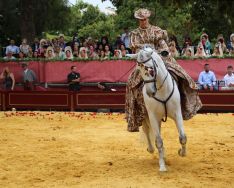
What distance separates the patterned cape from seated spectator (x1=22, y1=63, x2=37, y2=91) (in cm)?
1148

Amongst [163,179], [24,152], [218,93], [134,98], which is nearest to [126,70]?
[218,93]

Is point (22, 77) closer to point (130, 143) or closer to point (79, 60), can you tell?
point (79, 60)

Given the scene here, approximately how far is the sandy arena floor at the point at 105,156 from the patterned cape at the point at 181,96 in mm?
797

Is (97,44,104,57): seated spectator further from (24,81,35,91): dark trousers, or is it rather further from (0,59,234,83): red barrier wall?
(24,81,35,91): dark trousers

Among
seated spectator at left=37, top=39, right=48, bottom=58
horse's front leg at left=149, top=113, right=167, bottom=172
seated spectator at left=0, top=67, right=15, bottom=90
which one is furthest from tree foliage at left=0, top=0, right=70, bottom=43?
horse's front leg at left=149, top=113, right=167, bottom=172

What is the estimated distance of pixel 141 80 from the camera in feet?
27.2

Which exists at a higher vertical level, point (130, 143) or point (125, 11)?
point (125, 11)

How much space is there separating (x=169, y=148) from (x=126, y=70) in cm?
861

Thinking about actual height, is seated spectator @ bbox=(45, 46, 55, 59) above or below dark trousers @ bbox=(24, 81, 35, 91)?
above

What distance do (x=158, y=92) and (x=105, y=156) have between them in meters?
2.30

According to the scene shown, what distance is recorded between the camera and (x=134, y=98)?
8555 millimetres

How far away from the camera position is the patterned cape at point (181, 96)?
8.30m

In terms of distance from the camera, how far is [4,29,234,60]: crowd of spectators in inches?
719


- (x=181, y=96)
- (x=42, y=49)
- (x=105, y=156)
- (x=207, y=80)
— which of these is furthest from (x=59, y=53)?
(x=181, y=96)
